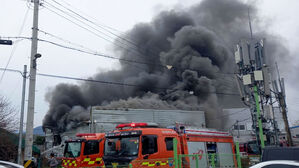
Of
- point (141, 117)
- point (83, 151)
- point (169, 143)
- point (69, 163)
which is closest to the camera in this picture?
point (169, 143)

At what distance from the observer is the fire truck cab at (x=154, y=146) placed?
8.44 meters

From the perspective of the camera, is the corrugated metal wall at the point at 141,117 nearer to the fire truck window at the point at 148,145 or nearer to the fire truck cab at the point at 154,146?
the fire truck cab at the point at 154,146

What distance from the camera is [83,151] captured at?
12648mm

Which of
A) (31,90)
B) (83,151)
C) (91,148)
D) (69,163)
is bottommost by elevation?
(69,163)

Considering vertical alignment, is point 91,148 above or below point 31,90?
below

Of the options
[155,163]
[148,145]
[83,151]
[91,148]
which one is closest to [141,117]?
[91,148]

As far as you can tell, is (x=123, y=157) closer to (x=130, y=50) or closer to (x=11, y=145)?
(x=11, y=145)

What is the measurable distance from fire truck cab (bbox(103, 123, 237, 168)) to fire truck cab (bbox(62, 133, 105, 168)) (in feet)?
10.5

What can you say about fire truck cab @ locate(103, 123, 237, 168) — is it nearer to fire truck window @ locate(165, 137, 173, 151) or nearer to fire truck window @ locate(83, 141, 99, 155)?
fire truck window @ locate(165, 137, 173, 151)

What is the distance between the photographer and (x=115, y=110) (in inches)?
885

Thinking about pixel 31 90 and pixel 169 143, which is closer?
pixel 169 143

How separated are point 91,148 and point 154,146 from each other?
505 cm

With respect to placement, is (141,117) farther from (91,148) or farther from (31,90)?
(31,90)

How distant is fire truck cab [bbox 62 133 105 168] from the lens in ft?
40.7
